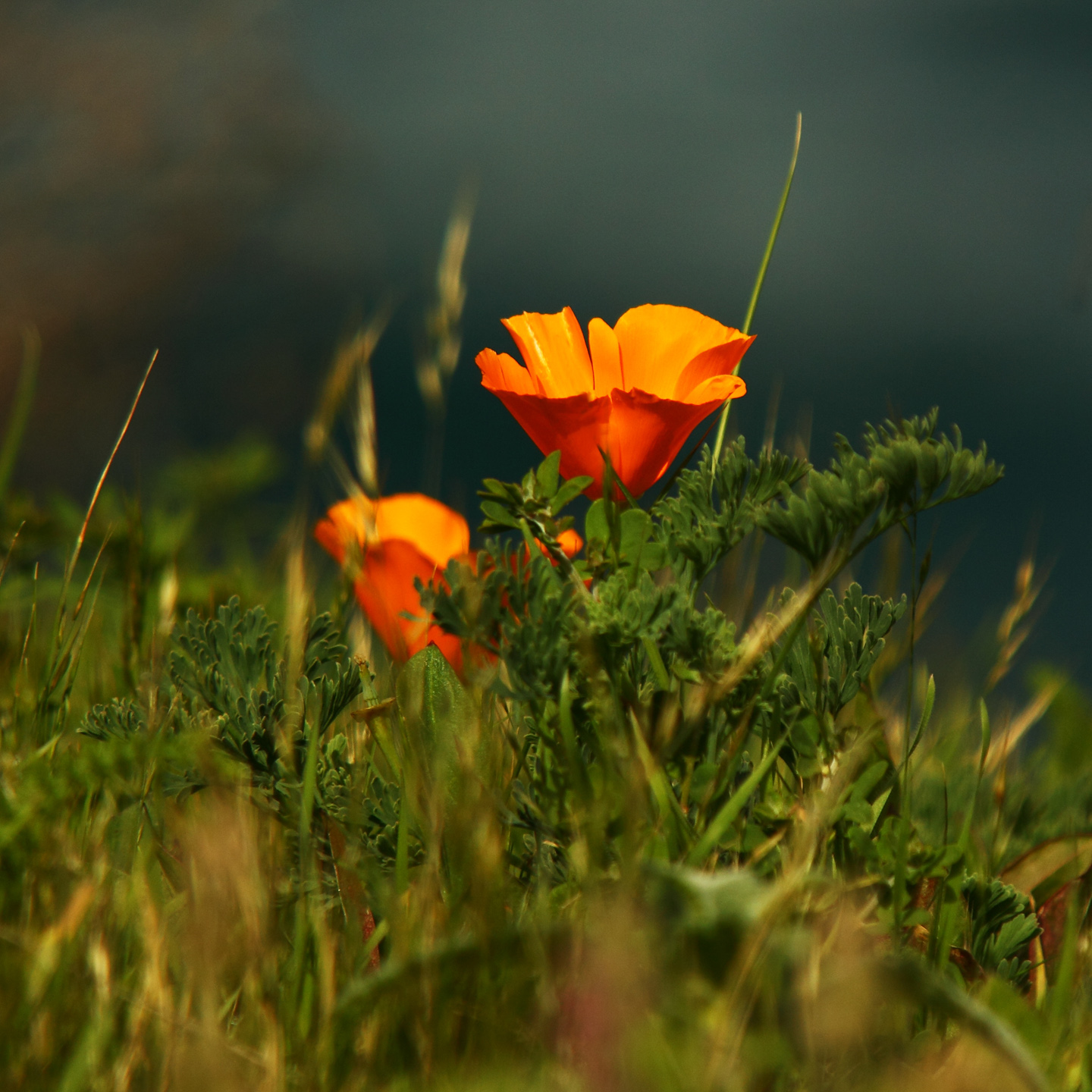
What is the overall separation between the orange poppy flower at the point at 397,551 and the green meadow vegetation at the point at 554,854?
77 mm

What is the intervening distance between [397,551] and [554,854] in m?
0.59

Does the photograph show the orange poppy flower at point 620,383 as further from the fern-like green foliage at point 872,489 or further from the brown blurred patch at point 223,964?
the brown blurred patch at point 223,964

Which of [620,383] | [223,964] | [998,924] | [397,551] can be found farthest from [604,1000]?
[397,551]

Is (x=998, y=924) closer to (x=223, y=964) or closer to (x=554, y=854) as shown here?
(x=554, y=854)

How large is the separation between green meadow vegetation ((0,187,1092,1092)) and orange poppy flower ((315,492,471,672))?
0.08 m

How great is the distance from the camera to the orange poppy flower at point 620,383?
1094 mm

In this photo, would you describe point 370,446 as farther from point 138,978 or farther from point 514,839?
point 138,978

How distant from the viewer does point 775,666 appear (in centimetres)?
95

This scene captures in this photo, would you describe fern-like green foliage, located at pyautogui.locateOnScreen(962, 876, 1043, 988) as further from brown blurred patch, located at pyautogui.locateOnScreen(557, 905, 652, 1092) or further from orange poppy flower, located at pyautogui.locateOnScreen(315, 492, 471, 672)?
orange poppy flower, located at pyautogui.locateOnScreen(315, 492, 471, 672)

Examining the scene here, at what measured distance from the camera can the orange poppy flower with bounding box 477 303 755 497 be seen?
1094mm

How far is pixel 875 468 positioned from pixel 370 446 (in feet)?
2.48

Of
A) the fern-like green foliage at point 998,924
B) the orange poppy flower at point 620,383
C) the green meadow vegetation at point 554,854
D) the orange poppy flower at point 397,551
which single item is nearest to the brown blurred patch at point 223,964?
the green meadow vegetation at point 554,854

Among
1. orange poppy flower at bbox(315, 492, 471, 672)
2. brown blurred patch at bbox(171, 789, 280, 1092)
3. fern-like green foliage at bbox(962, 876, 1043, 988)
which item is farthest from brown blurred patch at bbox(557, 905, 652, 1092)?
fern-like green foliage at bbox(962, 876, 1043, 988)

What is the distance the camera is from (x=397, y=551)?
1536mm
